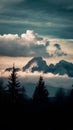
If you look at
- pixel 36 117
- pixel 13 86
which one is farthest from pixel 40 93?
pixel 36 117

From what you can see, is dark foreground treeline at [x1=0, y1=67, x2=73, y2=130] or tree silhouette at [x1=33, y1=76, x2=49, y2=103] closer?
dark foreground treeline at [x1=0, y1=67, x2=73, y2=130]

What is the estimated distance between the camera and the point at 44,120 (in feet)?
160

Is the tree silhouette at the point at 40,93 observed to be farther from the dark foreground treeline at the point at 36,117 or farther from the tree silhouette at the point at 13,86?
the dark foreground treeline at the point at 36,117

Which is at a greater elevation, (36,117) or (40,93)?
(40,93)

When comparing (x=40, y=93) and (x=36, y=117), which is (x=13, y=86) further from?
(x=36, y=117)

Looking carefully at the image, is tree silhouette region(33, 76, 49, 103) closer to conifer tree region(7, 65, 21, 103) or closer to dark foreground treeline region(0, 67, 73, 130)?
conifer tree region(7, 65, 21, 103)

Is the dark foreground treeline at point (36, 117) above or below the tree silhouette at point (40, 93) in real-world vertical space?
below

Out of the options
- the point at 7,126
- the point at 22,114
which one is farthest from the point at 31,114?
the point at 7,126

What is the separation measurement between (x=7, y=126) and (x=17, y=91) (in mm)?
43425

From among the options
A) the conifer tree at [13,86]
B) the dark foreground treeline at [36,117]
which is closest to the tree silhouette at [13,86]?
the conifer tree at [13,86]

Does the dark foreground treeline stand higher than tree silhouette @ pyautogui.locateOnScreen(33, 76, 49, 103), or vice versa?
tree silhouette @ pyautogui.locateOnScreen(33, 76, 49, 103)

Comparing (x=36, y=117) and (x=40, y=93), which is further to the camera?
(x=40, y=93)

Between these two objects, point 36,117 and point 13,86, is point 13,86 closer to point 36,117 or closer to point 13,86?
point 13,86

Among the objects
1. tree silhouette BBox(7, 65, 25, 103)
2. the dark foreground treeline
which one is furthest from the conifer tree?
the dark foreground treeline
